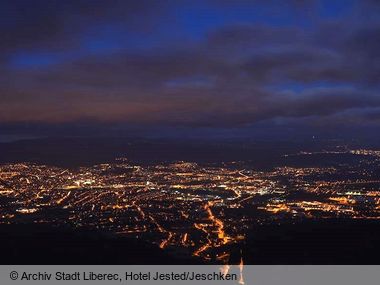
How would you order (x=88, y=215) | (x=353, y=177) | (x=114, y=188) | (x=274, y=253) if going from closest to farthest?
1. (x=274, y=253)
2. (x=88, y=215)
3. (x=114, y=188)
4. (x=353, y=177)

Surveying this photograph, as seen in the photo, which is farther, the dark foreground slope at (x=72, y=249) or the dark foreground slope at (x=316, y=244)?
the dark foreground slope at (x=316, y=244)

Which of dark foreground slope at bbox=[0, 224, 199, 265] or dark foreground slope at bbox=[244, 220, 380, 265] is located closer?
dark foreground slope at bbox=[0, 224, 199, 265]

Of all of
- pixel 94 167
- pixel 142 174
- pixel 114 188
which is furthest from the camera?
pixel 94 167

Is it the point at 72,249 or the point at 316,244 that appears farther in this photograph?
the point at 316,244

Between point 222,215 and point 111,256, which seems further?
point 222,215

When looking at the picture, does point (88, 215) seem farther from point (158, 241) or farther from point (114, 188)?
point (114, 188)

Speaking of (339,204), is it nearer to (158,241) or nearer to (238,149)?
(158,241)

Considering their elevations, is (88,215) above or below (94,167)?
below
